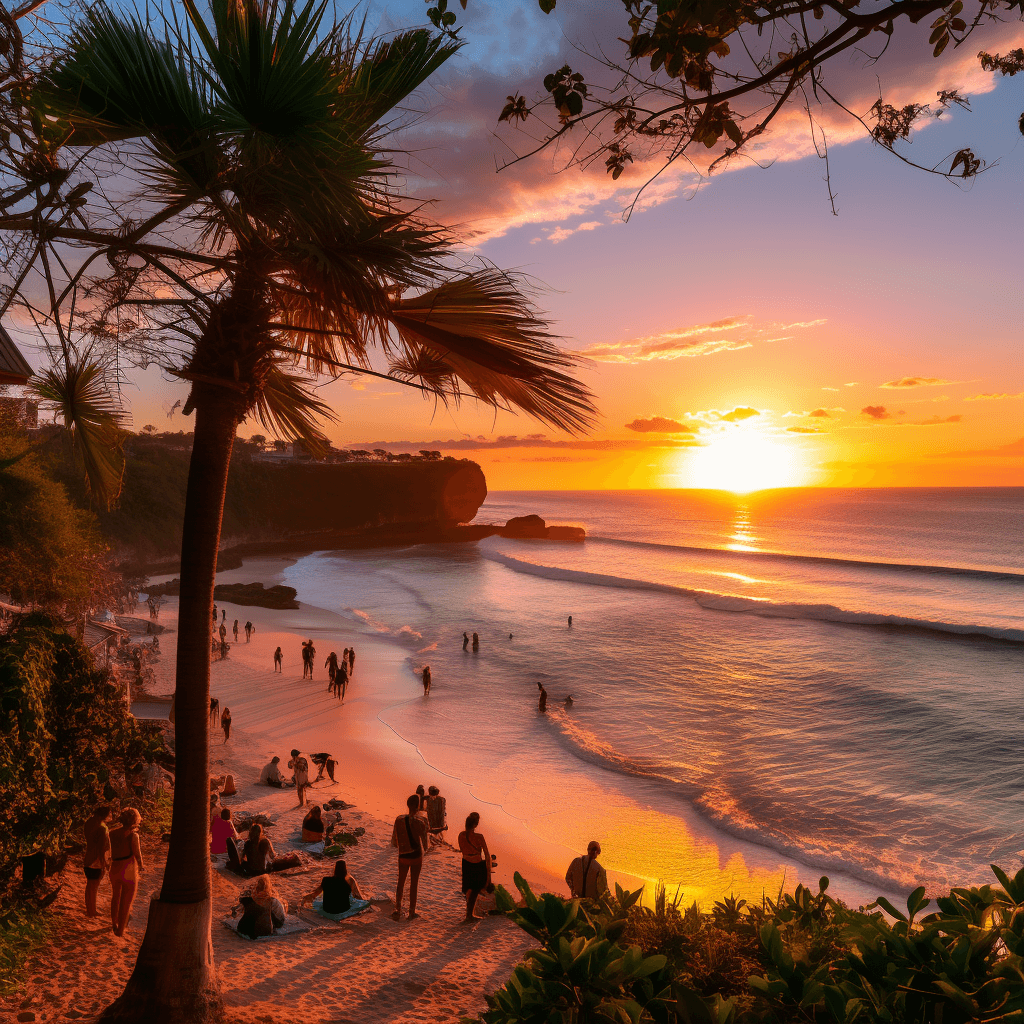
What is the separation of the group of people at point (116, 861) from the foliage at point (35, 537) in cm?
479

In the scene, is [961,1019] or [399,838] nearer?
[961,1019]

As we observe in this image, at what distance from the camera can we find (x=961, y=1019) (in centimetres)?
233

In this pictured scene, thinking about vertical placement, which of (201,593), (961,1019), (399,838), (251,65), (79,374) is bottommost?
(399,838)

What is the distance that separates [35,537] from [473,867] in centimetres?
849

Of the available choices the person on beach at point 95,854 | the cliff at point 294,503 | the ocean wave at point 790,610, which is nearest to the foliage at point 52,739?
the person on beach at point 95,854

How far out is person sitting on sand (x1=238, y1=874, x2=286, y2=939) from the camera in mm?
7910

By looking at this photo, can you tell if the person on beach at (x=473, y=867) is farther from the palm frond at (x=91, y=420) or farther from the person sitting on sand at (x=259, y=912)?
the palm frond at (x=91, y=420)

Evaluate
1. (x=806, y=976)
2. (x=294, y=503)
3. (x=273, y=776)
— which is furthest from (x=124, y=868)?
(x=294, y=503)

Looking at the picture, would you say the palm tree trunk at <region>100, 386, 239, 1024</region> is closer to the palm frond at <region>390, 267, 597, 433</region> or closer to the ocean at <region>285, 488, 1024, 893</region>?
the palm frond at <region>390, 267, 597, 433</region>

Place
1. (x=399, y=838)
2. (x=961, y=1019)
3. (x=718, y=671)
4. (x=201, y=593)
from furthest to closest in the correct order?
(x=718, y=671)
(x=399, y=838)
(x=201, y=593)
(x=961, y=1019)

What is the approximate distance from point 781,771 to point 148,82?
18.7m

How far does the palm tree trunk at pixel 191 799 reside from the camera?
4809mm

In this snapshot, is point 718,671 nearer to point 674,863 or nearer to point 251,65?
point 674,863

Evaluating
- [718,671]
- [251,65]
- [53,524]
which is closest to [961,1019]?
[251,65]
